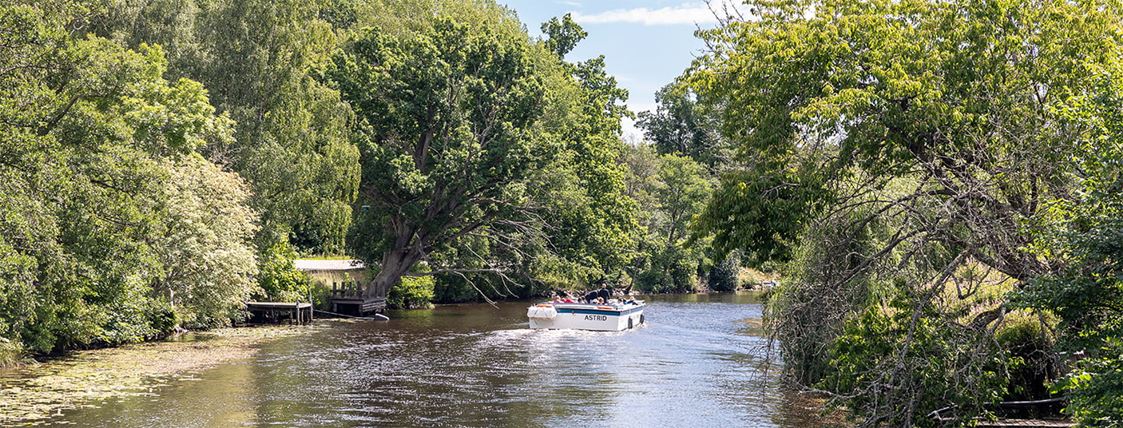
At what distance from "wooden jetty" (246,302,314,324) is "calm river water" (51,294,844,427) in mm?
1789

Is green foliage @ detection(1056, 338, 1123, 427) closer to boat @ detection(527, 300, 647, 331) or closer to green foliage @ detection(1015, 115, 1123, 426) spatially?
green foliage @ detection(1015, 115, 1123, 426)

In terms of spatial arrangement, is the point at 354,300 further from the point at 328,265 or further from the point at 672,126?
the point at 672,126

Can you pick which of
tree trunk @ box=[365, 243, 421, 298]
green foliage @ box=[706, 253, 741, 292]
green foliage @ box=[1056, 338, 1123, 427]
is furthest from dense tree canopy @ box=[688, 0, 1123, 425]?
green foliage @ box=[706, 253, 741, 292]

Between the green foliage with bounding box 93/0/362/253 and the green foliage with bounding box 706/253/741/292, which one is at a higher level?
the green foliage with bounding box 93/0/362/253

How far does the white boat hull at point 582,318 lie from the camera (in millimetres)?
41969

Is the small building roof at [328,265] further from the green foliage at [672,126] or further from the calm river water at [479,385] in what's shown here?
the green foliage at [672,126]

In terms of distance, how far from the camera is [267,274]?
43062 mm

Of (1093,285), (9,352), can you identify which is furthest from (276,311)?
(1093,285)

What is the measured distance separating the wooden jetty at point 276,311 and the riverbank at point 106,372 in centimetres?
599

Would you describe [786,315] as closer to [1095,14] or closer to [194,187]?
→ [1095,14]

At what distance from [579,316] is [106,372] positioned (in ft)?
65.7

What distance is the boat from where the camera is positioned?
42.0 meters

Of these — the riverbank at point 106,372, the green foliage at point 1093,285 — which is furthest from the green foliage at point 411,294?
the green foliage at point 1093,285

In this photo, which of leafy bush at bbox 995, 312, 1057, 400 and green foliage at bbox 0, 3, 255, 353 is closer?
leafy bush at bbox 995, 312, 1057, 400
